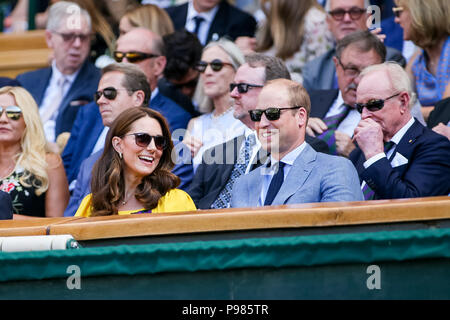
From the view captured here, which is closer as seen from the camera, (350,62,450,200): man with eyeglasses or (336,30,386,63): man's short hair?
(350,62,450,200): man with eyeglasses

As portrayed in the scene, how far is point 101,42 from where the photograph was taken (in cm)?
787

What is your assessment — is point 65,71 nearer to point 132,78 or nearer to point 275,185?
point 132,78

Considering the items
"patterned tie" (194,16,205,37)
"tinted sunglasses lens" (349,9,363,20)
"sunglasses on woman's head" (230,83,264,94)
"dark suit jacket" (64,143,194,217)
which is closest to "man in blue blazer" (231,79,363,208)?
"sunglasses on woman's head" (230,83,264,94)

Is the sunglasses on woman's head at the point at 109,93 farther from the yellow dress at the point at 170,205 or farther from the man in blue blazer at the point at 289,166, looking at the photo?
the man in blue blazer at the point at 289,166

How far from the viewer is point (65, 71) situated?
24.0 ft

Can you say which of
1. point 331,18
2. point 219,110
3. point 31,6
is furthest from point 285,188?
point 31,6

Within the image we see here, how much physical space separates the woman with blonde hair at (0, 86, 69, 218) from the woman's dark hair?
3.57ft

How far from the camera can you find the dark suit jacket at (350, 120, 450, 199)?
14.5 feet

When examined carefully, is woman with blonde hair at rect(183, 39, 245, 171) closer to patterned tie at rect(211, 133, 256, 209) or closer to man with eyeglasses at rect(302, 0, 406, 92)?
patterned tie at rect(211, 133, 256, 209)

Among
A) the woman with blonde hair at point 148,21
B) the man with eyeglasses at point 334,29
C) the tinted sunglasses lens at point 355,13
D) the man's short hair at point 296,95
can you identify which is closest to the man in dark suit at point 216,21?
the woman with blonde hair at point 148,21

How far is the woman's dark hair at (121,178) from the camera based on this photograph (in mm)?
4562

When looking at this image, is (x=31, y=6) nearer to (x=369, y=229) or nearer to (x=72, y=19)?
(x=72, y=19)

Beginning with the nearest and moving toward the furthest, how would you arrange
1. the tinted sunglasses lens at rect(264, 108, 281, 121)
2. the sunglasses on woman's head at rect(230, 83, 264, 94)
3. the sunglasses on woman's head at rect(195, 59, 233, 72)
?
the tinted sunglasses lens at rect(264, 108, 281, 121), the sunglasses on woman's head at rect(230, 83, 264, 94), the sunglasses on woman's head at rect(195, 59, 233, 72)
